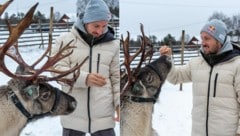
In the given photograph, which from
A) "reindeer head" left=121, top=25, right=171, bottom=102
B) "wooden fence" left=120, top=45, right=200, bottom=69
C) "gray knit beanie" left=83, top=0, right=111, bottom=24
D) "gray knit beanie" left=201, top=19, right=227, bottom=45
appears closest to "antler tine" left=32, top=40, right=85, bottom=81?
"gray knit beanie" left=83, top=0, right=111, bottom=24

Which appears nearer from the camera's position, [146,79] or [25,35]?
[25,35]

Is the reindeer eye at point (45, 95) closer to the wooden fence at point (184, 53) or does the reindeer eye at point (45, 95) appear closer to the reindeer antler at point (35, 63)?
the reindeer antler at point (35, 63)

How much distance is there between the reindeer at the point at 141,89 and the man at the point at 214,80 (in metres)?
0.05

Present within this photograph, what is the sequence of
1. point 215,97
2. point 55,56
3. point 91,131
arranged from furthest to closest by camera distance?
point 215,97 < point 91,131 < point 55,56

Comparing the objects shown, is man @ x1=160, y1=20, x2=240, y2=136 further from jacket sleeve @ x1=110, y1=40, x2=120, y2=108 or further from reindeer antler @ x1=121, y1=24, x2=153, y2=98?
jacket sleeve @ x1=110, y1=40, x2=120, y2=108

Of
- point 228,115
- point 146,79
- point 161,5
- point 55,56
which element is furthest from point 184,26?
point 55,56

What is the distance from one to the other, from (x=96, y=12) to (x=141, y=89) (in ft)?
1.17

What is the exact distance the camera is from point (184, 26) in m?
1.53

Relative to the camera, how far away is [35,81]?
1.38 m

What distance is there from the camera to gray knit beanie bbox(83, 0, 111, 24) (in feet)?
4.28

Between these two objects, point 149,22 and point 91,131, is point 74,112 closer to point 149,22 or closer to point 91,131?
point 91,131

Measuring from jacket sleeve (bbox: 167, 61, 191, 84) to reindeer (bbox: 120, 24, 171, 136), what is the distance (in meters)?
0.03

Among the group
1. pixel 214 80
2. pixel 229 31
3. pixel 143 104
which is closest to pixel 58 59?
pixel 143 104

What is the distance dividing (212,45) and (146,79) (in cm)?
28
